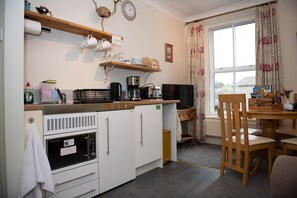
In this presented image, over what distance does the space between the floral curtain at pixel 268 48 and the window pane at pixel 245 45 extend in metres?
0.31

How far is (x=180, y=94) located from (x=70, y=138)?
2521 millimetres

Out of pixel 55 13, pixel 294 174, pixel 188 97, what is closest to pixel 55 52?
pixel 55 13

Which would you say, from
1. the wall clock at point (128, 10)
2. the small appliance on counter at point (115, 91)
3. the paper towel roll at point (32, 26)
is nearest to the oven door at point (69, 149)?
the small appliance on counter at point (115, 91)

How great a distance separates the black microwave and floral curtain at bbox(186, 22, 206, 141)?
152mm

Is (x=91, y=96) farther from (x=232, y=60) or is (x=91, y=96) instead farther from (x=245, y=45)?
(x=245, y=45)

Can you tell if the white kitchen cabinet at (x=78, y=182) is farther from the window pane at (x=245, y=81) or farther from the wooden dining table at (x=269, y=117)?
the window pane at (x=245, y=81)

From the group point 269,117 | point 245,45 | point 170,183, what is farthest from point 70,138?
point 245,45

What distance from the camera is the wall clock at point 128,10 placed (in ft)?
9.69

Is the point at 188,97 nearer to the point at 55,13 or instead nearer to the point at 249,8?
the point at 249,8

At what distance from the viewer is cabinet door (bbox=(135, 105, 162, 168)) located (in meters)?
2.31

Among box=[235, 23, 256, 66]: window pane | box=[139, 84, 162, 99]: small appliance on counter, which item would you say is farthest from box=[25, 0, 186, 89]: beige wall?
box=[235, 23, 256, 66]: window pane

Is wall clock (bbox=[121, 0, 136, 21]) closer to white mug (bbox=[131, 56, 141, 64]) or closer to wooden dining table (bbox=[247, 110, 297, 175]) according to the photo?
white mug (bbox=[131, 56, 141, 64])

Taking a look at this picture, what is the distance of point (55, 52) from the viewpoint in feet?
7.16

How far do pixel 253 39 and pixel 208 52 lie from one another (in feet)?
2.84
